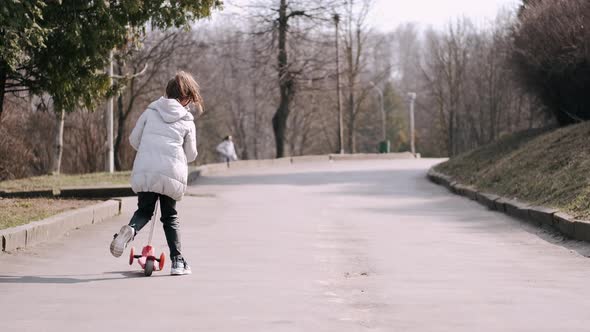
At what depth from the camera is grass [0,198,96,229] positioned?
12280 mm

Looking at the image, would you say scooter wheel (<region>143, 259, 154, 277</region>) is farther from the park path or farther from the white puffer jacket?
the white puffer jacket

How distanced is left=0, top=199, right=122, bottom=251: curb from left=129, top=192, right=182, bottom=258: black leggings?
179 centimetres

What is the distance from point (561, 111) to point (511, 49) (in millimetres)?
1833

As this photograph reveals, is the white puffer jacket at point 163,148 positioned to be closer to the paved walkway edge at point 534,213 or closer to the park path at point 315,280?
the park path at point 315,280

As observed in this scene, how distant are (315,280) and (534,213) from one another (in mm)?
6155

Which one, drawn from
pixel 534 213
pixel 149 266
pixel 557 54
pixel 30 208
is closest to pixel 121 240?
pixel 149 266

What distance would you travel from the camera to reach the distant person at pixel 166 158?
29.1ft

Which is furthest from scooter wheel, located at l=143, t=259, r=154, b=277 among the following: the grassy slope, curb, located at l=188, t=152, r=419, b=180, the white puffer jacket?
curb, located at l=188, t=152, r=419, b=180

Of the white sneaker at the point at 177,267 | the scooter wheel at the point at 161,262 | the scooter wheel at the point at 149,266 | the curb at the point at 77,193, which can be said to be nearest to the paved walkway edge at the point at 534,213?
the white sneaker at the point at 177,267

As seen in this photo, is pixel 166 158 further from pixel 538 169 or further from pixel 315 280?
pixel 538 169

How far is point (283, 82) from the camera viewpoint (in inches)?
1887

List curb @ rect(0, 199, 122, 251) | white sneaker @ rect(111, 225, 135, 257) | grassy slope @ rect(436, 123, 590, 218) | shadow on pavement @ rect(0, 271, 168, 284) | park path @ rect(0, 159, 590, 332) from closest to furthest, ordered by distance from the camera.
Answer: park path @ rect(0, 159, 590, 332) < shadow on pavement @ rect(0, 271, 168, 284) < white sneaker @ rect(111, 225, 135, 257) < curb @ rect(0, 199, 122, 251) < grassy slope @ rect(436, 123, 590, 218)

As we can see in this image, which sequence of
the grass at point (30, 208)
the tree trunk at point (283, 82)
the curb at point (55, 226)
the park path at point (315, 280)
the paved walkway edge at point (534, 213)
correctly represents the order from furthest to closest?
1. the tree trunk at point (283, 82)
2. the grass at point (30, 208)
3. the paved walkway edge at point (534, 213)
4. the curb at point (55, 226)
5. the park path at point (315, 280)

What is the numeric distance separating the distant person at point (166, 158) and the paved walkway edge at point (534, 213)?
4.70m
